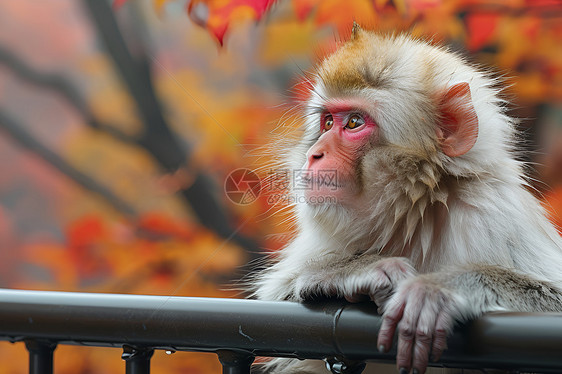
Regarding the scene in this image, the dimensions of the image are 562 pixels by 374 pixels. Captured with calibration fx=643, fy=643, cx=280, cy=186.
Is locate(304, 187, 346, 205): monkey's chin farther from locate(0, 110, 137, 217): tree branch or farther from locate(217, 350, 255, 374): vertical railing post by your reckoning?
locate(0, 110, 137, 217): tree branch

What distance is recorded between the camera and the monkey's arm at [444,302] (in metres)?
0.87

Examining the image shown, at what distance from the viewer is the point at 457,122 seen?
1.52 m

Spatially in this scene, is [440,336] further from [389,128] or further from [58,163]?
[58,163]

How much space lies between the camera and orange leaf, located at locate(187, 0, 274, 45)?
2.86 m

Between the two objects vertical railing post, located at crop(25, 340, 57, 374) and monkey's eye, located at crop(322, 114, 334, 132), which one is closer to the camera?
vertical railing post, located at crop(25, 340, 57, 374)

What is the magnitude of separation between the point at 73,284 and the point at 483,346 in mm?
3232

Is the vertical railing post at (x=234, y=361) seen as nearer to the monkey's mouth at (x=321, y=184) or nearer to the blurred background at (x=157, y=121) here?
the monkey's mouth at (x=321, y=184)

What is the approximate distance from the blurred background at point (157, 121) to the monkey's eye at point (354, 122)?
3.61 ft

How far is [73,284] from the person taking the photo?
3.67 metres

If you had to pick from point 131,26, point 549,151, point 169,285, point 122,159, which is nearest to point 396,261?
point 549,151

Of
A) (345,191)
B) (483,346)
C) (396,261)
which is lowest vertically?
(483,346)

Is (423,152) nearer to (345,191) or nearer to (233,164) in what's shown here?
(345,191)

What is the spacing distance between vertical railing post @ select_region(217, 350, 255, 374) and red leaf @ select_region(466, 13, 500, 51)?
2165 mm

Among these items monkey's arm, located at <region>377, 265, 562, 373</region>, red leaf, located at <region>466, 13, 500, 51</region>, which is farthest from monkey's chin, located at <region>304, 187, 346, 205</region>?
red leaf, located at <region>466, 13, 500, 51</region>
